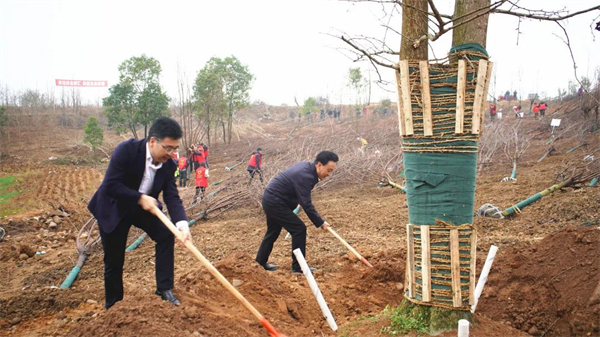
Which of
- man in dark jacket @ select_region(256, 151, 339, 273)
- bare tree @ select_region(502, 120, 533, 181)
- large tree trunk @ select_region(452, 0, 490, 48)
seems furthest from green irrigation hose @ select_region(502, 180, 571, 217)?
large tree trunk @ select_region(452, 0, 490, 48)

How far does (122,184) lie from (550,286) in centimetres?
372

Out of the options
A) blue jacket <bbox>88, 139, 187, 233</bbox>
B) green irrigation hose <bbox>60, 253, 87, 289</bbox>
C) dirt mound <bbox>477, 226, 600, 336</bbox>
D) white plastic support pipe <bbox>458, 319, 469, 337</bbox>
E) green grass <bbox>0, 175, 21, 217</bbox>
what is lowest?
green grass <bbox>0, 175, 21, 217</bbox>

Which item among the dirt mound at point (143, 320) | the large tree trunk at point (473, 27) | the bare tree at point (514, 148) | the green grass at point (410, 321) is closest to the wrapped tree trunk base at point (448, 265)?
the green grass at point (410, 321)

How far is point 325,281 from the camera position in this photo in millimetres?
4828

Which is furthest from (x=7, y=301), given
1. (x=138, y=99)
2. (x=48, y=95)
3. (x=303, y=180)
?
(x=48, y=95)

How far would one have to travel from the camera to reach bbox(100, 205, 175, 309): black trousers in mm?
3404

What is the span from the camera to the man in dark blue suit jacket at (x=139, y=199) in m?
3.22

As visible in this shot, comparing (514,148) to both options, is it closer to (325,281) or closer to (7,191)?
(325,281)

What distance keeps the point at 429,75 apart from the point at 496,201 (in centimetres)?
640

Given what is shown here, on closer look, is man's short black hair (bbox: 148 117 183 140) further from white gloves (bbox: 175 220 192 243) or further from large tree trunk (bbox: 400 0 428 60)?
large tree trunk (bbox: 400 0 428 60)

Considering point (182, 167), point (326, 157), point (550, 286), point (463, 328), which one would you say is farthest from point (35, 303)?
point (182, 167)

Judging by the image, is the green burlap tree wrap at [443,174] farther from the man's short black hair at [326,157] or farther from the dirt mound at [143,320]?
the man's short black hair at [326,157]

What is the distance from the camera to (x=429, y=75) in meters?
2.83

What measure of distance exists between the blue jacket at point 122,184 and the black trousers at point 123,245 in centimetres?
10
